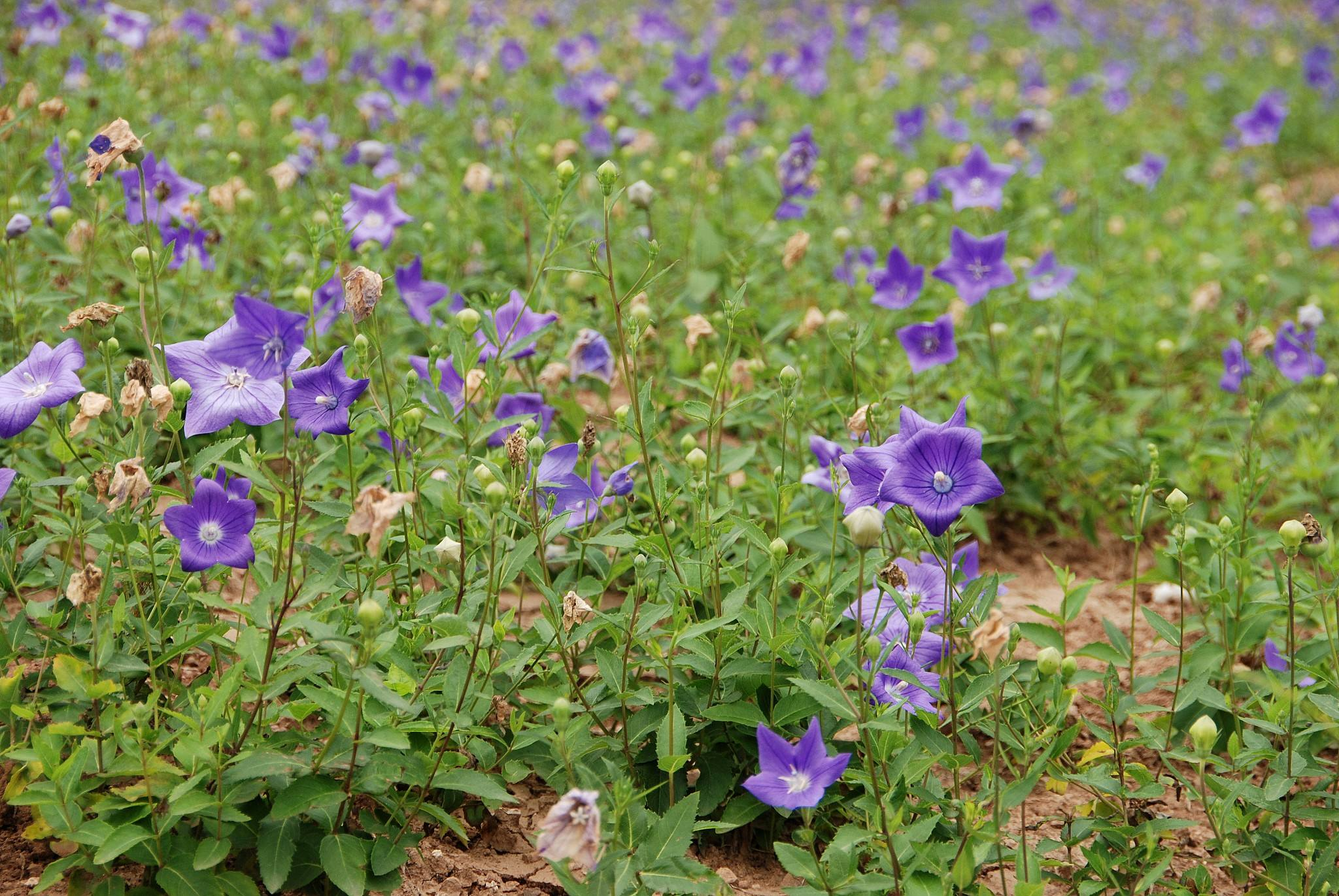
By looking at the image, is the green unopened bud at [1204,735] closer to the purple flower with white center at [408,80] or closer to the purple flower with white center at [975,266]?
the purple flower with white center at [975,266]

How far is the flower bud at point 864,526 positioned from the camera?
201cm

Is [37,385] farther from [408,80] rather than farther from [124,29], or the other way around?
[408,80]

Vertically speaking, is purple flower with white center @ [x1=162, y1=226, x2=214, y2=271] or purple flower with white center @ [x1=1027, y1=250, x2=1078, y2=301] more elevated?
purple flower with white center @ [x1=162, y1=226, x2=214, y2=271]

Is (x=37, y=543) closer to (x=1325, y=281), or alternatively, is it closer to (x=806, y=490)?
(x=806, y=490)

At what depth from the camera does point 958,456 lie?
2.09 m

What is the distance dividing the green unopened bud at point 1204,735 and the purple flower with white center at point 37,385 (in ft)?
7.23

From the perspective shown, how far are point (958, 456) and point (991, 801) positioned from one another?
27.0 inches

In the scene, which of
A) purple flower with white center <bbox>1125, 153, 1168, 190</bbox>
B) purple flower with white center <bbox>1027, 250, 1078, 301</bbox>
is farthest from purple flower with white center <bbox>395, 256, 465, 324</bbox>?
purple flower with white center <bbox>1125, 153, 1168, 190</bbox>

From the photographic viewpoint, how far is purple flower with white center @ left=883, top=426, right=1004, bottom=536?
2055mm

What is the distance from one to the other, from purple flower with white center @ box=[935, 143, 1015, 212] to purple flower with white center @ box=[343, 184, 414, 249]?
7.18 feet

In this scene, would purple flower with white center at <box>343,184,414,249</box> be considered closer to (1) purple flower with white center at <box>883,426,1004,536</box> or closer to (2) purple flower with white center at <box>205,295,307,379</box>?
(2) purple flower with white center at <box>205,295,307,379</box>

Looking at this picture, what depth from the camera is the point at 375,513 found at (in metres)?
1.86

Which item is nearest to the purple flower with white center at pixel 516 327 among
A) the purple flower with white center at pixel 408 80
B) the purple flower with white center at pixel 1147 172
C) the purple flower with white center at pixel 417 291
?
the purple flower with white center at pixel 417 291

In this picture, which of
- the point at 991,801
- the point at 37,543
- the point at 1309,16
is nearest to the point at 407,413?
the point at 37,543
